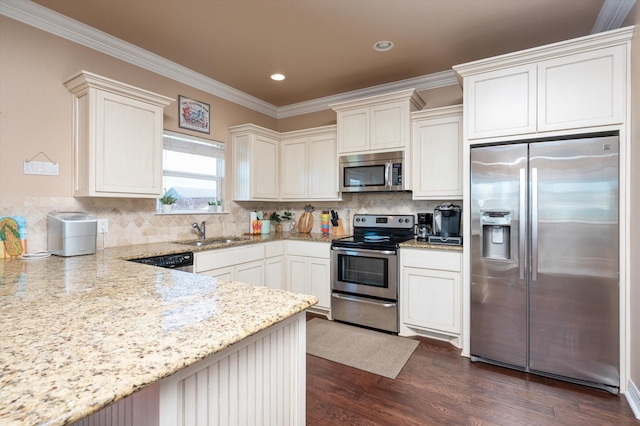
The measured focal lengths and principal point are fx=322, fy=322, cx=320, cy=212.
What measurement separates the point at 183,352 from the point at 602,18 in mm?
3438

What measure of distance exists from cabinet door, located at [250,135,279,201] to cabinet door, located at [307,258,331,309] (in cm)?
106

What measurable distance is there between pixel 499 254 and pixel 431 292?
69cm

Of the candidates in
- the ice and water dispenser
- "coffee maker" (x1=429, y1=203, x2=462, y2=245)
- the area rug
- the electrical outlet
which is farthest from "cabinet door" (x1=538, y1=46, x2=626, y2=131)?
the electrical outlet

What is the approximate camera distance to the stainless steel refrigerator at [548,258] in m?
2.16

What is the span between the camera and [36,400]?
0.55 m

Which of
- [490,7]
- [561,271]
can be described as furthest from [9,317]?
[490,7]

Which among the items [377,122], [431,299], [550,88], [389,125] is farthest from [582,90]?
[431,299]

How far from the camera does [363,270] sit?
3262 millimetres

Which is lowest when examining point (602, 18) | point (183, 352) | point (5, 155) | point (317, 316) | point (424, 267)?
point (317, 316)

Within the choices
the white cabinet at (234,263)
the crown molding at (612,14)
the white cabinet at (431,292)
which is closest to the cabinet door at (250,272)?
the white cabinet at (234,263)

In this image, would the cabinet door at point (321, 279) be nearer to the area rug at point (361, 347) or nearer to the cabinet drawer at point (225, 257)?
the area rug at point (361, 347)

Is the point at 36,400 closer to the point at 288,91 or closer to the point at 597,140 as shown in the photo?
the point at 597,140

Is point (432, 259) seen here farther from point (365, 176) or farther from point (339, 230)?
point (339, 230)

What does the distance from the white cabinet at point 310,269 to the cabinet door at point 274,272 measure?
0.07 metres
